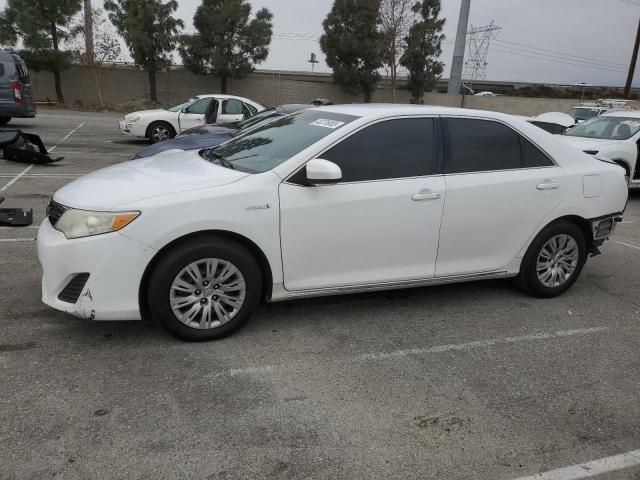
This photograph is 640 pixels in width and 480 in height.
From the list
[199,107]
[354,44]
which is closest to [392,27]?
[354,44]

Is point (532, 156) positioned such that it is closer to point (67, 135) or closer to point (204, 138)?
point (204, 138)

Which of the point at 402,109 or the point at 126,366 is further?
the point at 402,109

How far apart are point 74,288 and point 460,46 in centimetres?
2113

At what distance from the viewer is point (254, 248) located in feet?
12.9

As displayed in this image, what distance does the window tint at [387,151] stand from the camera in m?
4.19

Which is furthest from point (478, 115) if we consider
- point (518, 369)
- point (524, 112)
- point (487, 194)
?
point (524, 112)

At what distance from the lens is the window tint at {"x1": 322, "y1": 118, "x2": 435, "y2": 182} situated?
4.19m

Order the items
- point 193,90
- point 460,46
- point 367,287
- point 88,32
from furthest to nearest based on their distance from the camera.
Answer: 1. point 193,90
2. point 88,32
3. point 460,46
4. point 367,287

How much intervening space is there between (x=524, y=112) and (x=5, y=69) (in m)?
33.2

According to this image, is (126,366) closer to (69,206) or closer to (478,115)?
(69,206)

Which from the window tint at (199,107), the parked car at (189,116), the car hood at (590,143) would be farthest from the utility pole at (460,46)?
the car hood at (590,143)

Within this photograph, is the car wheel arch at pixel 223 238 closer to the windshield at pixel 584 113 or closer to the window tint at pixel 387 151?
the window tint at pixel 387 151

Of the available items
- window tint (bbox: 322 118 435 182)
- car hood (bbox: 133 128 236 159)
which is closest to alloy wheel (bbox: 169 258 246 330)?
window tint (bbox: 322 118 435 182)

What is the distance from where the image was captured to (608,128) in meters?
11.4
